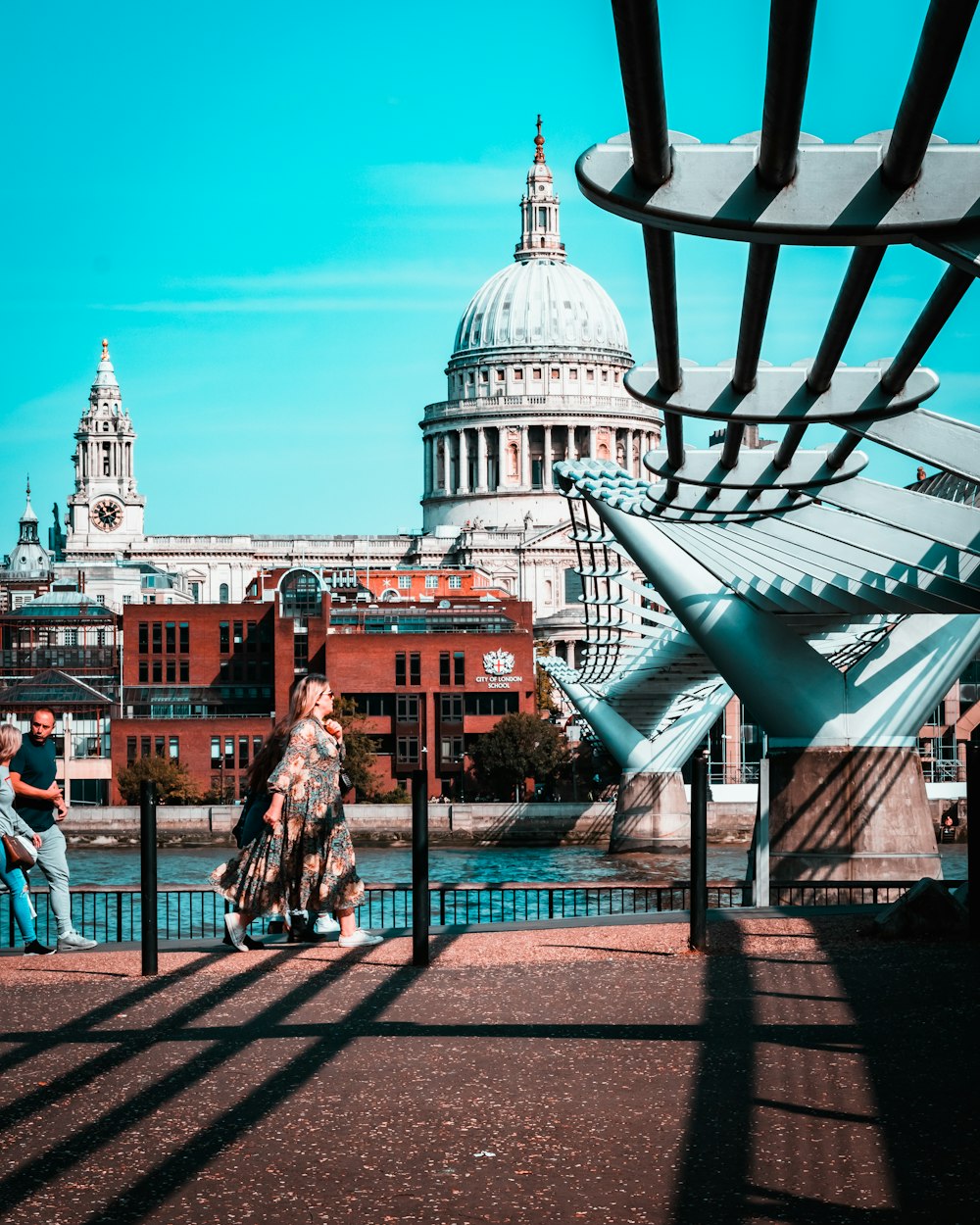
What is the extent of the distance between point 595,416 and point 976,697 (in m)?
76.8

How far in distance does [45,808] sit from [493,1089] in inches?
225

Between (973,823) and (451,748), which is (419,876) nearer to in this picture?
(973,823)

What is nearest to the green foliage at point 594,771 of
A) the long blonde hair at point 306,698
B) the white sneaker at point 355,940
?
the white sneaker at point 355,940

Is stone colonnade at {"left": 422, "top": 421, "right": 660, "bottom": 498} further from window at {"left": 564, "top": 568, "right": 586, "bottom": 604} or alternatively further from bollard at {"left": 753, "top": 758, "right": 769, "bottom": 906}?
bollard at {"left": 753, "top": 758, "right": 769, "bottom": 906}

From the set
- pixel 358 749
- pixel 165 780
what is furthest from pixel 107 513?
Answer: pixel 358 749

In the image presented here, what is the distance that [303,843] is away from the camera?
12633 millimetres

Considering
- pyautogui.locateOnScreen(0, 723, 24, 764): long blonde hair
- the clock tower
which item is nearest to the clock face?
the clock tower

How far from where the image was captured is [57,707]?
87.8 meters

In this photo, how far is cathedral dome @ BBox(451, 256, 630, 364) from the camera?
163250mm

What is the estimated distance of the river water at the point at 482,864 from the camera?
166 feet

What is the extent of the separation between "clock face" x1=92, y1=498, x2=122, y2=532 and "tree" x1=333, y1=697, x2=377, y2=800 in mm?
86646

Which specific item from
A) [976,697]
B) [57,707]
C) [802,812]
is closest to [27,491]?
[57,707]

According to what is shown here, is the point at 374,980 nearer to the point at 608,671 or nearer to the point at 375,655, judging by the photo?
the point at 608,671

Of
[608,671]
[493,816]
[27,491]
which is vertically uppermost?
[27,491]
